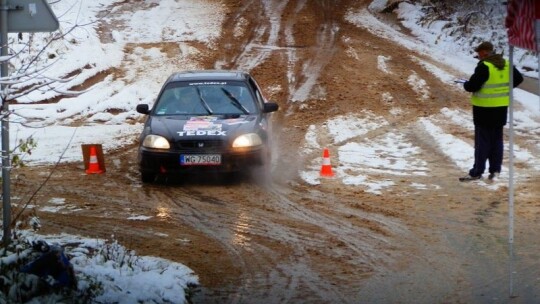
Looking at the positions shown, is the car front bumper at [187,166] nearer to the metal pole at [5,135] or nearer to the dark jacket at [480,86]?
the dark jacket at [480,86]

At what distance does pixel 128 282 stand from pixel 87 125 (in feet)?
35.7

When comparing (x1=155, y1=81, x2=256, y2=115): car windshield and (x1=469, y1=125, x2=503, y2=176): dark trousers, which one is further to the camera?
(x1=155, y1=81, x2=256, y2=115): car windshield

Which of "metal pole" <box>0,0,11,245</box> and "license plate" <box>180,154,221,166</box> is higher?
"metal pole" <box>0,0,11,245</box>

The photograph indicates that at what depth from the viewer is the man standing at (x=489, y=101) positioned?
11.6m

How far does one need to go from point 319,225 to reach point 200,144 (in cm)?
262

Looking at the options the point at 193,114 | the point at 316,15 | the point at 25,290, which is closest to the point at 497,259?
the point at 25,290

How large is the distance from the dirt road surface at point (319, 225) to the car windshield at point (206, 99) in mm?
1044

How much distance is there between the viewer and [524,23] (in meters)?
7.17

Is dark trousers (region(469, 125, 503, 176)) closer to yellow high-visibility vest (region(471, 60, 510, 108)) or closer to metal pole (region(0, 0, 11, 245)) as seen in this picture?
yellow high-visibility vest (region(471, 60, 510, 108))

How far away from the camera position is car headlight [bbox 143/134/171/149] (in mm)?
11805

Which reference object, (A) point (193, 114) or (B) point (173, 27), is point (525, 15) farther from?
(B) point (173, 27)

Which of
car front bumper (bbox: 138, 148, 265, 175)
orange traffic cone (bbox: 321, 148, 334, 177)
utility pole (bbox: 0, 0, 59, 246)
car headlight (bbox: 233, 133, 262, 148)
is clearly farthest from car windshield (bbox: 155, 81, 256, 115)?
utility pole (bbox: 0, 0, 59, 246)

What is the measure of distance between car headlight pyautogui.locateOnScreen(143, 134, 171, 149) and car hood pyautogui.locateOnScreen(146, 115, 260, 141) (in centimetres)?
7

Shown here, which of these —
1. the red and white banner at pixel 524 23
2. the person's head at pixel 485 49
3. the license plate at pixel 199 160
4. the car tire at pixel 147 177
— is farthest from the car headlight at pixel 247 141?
the red and white banner at pixel 524 23
